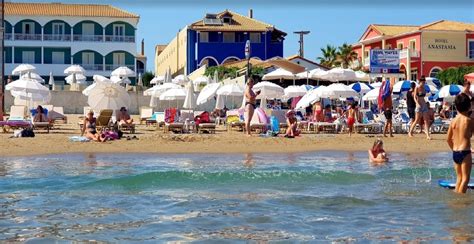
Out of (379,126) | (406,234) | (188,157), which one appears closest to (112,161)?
(188,157)

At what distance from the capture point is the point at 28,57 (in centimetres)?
5353

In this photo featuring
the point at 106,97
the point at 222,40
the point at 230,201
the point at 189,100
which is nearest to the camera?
the point at 230,201

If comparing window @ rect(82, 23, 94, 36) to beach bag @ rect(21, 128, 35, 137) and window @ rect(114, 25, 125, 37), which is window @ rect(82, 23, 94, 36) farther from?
beach bag @ rect(21, 128, 35, 137)

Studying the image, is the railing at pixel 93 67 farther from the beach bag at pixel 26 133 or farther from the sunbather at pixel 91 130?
the sunbather at pixel 91 130

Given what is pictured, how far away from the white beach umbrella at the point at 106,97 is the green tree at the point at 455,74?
29.3m

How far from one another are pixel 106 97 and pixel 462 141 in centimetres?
1519

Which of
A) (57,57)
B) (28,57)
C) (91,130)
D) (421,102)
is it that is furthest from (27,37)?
(421,102)

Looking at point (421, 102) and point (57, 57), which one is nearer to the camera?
point (421, 102)

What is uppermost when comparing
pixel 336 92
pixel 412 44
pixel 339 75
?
pixel 412 44

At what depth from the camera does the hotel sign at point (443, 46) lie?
170 ft

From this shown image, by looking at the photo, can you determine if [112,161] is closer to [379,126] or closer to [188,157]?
[188,157]

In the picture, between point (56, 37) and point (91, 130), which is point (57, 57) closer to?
point (56, 37)

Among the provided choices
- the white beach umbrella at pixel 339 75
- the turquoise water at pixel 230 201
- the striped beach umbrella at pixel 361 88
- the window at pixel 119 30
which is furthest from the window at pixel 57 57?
the turquoise water at pixel 230 201

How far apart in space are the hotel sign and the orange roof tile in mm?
20896
